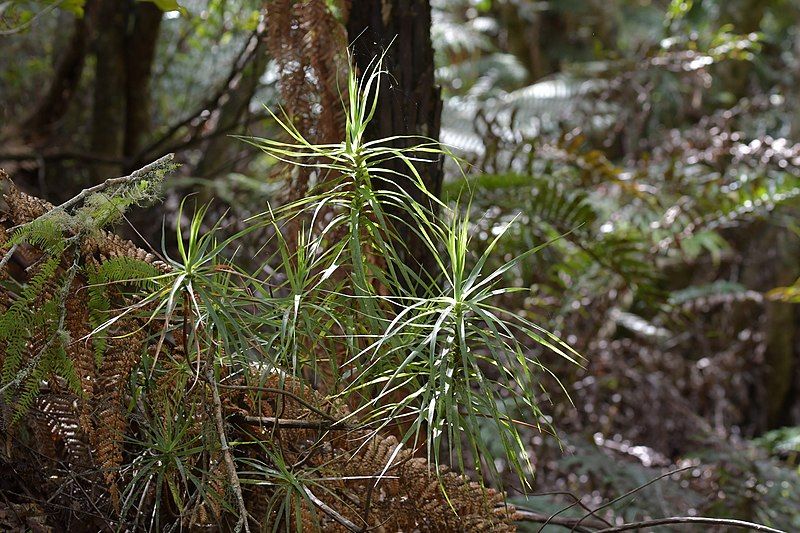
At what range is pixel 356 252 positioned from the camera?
608 mm

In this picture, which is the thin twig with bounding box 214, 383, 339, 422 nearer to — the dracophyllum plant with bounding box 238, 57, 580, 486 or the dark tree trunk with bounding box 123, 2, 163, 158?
the dracophyllum plant with bounding box 238, 57, 580, 486

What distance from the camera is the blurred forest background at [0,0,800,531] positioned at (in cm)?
126

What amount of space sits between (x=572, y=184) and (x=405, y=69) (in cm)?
132

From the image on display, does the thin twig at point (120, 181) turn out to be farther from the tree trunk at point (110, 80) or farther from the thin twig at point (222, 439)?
the tree trunk at point (110, 80)

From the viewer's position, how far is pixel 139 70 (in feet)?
8.93

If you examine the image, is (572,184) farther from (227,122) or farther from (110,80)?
(110,80)

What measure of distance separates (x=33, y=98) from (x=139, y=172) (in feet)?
10.4

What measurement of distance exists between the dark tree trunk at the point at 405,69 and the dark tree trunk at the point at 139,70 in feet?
5.87

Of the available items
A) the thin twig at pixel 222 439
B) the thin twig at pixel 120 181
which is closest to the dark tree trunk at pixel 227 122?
the thin twig at pixel 120 181

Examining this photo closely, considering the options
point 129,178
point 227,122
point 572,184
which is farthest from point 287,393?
point 227,122

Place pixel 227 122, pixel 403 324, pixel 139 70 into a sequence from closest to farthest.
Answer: pixel 403 324, pixel 227 122, pixel 139 70

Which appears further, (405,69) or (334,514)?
(405,69)

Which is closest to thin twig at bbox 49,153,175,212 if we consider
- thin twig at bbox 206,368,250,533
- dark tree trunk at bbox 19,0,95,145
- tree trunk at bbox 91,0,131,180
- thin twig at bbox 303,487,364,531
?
thin twig at bbox 206,368,250,533

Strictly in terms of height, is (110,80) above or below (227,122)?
above
